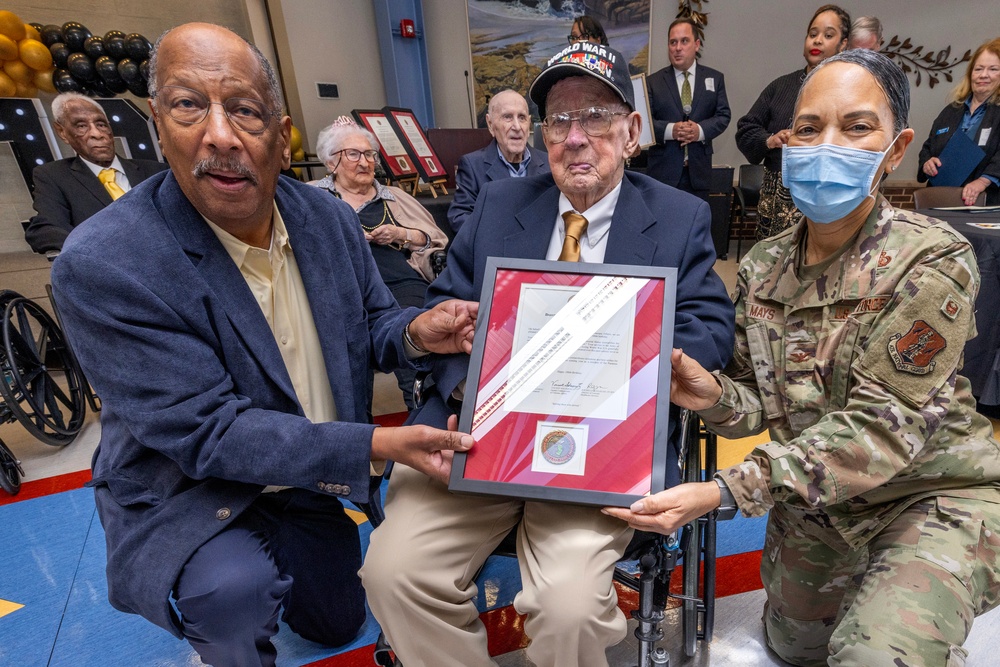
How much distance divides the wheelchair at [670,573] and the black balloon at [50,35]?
20.2ft

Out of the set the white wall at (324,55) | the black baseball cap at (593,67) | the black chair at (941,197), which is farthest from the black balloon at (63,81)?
the black chair at (941,197)

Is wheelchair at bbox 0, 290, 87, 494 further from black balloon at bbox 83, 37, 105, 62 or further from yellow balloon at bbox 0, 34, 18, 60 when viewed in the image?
black balloon at bbox 83, 37, 105, 62

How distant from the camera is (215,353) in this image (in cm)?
135

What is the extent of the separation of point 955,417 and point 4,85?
6.97 meters

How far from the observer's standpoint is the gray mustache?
129cm

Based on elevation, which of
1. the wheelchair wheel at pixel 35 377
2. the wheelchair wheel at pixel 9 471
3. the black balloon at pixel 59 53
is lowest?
the wheelchair wheel at pixel 9 471

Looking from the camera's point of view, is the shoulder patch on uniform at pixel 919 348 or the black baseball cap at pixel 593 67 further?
the black baseball cap at pixel 593 67

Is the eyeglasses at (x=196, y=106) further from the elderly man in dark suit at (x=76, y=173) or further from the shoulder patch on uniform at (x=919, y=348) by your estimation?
the elderly man in dark suit at (x=76, y=173)

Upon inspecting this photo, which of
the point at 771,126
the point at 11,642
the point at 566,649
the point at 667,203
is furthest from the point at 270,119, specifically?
the point at 771,126

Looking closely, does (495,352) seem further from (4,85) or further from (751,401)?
(4,85)

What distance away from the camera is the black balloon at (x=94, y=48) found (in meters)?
5.29

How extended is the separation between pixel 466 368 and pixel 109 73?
233 inches

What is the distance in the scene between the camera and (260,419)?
1.29m

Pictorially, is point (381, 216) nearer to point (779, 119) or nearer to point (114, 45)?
point (779, 119)
